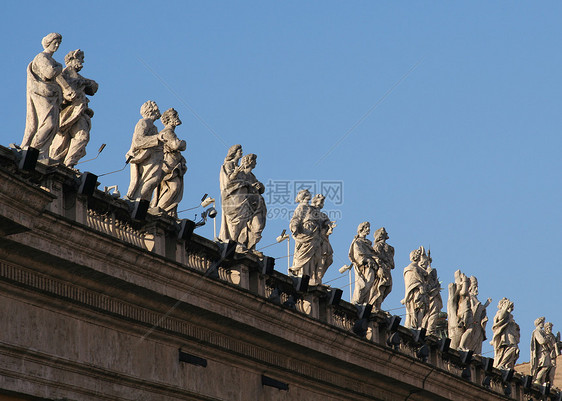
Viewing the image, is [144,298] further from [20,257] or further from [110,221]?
[20,257]

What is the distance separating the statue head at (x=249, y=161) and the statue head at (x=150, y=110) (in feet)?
9.12

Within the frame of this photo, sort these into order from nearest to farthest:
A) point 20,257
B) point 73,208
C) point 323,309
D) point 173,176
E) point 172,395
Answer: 1. point 20,257
2. point 73,208
3. point 172,395
4. point 173,176
5. point 323,309

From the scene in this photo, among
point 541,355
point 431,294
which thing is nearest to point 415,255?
point 431,294

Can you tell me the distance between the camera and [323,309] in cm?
2917

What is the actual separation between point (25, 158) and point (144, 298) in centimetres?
383

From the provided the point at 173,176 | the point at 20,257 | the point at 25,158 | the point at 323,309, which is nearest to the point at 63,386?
the point at 20,257

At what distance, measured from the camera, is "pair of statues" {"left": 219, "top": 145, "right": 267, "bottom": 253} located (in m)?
26.8

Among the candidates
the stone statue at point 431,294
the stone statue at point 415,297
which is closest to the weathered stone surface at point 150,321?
the stone statue at point 415,297

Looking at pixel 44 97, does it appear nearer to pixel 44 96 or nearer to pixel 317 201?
pixel 44 96

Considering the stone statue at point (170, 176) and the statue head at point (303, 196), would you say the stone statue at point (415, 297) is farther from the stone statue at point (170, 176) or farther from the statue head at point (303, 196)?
the stone statue at point (170, 176)

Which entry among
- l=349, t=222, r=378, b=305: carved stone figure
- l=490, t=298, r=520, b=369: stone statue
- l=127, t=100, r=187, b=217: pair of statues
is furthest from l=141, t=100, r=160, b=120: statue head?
l=490, t=298, r=520, b=369: stone statue

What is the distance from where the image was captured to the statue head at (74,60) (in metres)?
23.3

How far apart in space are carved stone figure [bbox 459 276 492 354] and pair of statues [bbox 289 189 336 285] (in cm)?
883

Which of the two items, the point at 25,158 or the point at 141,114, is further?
the point at 141,114
